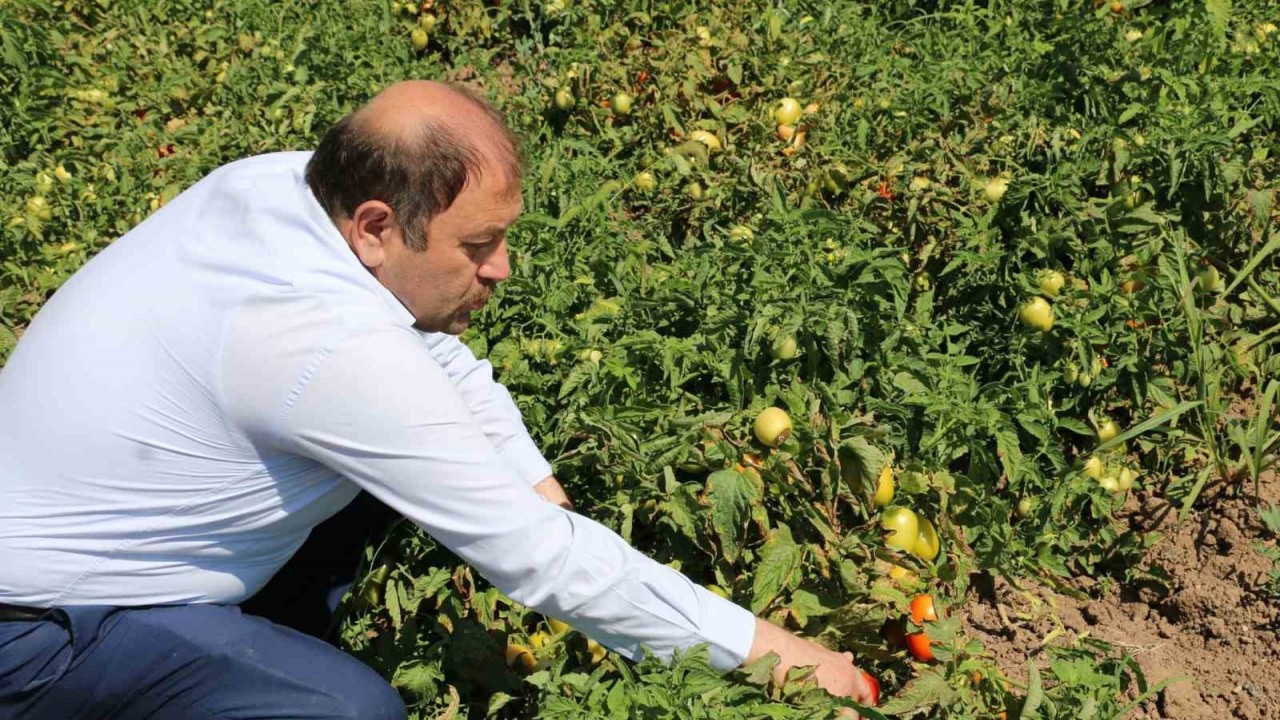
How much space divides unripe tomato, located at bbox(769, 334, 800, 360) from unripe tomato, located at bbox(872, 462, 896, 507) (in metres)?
0.30

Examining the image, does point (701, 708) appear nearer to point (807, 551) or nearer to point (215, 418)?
point (807, 551)

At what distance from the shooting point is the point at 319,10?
186 inches

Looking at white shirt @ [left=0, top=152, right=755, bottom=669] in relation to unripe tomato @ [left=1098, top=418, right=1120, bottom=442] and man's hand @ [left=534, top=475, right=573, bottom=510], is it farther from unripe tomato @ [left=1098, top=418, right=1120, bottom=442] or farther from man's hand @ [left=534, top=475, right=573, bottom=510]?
unripe tomato @ [left=1098, top=418, right=1120, bottom=442]

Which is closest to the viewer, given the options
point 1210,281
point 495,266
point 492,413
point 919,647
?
point 495,266

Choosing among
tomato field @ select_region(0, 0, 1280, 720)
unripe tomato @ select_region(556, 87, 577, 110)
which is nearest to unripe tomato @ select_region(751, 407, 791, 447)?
tomato field @ select_region(0, 0, 1280, 720)

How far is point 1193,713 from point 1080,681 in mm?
689

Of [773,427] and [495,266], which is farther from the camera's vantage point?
[773,427]

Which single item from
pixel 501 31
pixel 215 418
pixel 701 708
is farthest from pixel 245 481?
pixel 501 31

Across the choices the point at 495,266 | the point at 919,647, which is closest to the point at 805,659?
the point at 919,647

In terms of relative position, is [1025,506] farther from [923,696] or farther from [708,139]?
[708,139]

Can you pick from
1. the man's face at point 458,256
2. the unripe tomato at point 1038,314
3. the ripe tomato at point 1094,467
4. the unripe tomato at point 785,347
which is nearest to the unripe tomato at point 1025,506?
the ripe tomato at point 1094,467

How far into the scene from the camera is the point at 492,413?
2.38 meters

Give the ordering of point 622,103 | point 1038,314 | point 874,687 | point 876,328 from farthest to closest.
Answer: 1. point 622,103
2. point 1038,314
3. point 876,328
4. point 874,687

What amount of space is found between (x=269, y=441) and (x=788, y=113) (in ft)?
7.52
